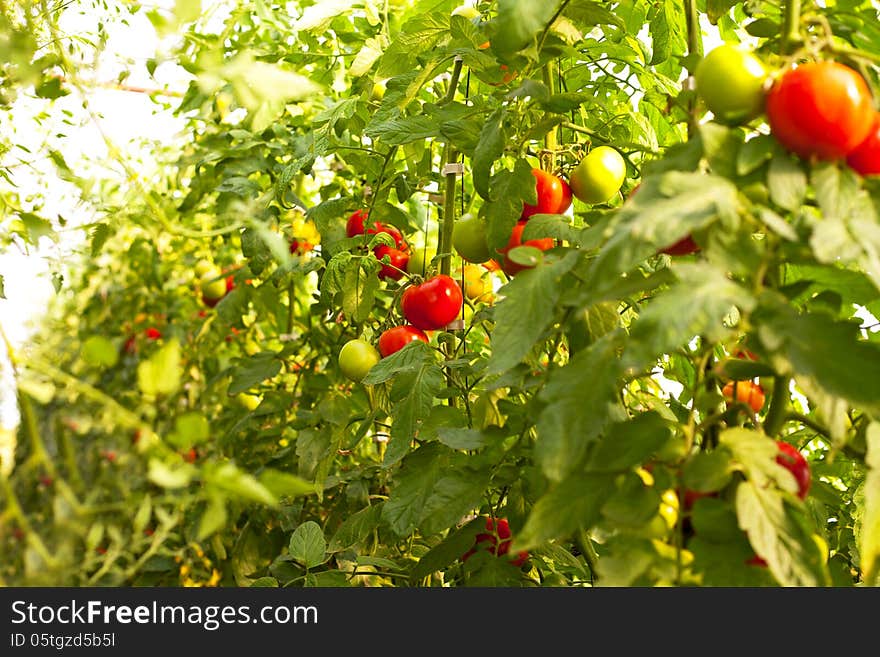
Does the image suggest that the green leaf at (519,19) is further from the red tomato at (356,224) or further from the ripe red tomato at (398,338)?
the red tomato at (356,224)

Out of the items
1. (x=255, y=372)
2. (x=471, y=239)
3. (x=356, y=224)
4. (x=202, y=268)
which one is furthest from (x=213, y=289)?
(x=471, y=239)

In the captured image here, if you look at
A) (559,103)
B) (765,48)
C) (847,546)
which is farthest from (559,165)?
(847,546)

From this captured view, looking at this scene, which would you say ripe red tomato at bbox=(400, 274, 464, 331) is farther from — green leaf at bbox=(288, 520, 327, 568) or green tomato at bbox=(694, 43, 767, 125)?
green tomato at bbox=(694, 43, 767, 125)

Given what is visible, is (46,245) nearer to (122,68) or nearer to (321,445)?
(122,68)

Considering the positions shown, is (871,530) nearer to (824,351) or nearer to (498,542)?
(824,351)

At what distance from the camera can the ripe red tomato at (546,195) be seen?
889 millimetres

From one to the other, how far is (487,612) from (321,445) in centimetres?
67

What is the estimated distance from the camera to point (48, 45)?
0.80m

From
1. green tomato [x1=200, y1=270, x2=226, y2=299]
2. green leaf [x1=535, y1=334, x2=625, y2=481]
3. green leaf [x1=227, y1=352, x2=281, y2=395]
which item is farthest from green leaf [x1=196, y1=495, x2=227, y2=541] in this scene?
green tomato [x1=200, y1=270, x2=226, y2=299]

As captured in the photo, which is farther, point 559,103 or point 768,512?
point 559,103

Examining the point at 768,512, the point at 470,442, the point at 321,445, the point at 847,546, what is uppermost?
the point at 768,512

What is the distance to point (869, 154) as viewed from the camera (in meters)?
0.56

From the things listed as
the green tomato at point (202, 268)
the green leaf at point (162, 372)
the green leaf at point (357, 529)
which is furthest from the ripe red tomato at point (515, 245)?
the green tomato at point (202, 268)

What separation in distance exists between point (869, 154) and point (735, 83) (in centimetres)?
9
